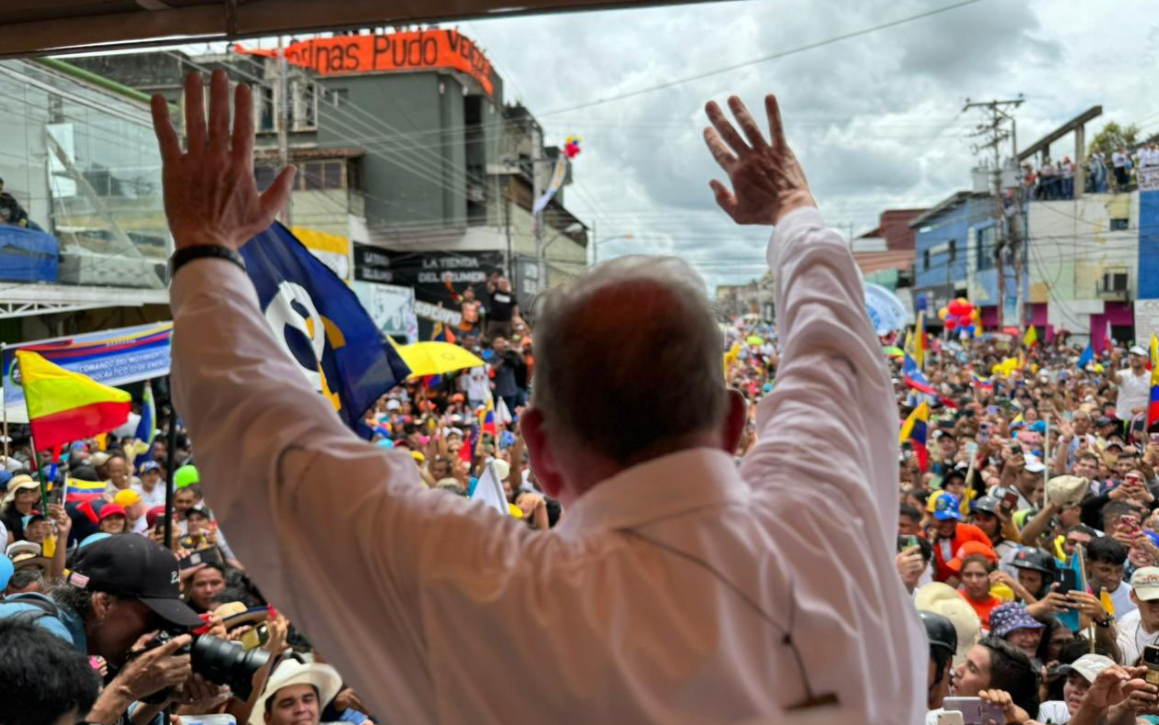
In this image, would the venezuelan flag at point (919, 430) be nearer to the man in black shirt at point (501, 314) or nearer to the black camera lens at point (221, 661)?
the black camera lens at point (221, 661)

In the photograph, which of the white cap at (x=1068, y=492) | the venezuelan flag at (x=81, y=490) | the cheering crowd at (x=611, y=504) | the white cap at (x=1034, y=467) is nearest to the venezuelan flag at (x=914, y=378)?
the white cap at (x=1034, y=467)

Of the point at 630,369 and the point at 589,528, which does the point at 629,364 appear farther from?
the point at 589,528

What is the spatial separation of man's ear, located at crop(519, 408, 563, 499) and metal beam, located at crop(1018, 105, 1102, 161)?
30575mm

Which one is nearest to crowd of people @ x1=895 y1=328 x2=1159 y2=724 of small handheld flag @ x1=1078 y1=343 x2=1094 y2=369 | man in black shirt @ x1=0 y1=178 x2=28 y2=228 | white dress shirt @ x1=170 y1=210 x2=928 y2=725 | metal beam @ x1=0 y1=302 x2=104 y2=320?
white dress shirt @ x1=170 y1=210 x2=928 y2=725

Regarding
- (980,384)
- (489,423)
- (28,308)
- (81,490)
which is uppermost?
(28,308)

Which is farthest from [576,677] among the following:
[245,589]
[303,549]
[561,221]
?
[561,221]

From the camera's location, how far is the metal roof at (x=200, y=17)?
210 cm

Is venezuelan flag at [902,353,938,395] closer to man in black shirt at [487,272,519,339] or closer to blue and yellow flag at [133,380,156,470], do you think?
blue and yellow flag at [133,380,156,470]

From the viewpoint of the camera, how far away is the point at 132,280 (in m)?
20.2

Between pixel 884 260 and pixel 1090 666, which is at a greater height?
pixel 884 260

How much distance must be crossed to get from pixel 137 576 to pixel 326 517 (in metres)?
2.39

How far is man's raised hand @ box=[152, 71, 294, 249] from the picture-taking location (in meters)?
1.40

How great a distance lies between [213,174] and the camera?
1435 mm

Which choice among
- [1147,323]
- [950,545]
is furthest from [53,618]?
[1147,323]
